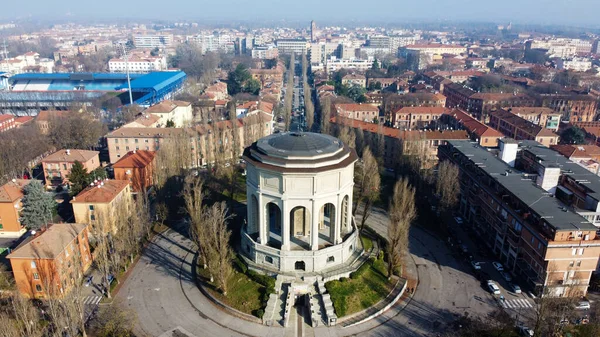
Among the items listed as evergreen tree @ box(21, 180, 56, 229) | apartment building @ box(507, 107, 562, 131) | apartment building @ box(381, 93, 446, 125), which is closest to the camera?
evergreen tree @ box(21, 180, 56, 229)

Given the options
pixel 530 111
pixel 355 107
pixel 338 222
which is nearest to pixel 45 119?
pixel 355 107

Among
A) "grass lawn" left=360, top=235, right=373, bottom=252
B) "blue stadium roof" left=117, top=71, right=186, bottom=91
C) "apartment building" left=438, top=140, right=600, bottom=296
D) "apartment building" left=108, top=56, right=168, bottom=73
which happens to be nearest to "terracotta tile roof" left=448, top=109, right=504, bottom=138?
"apartment building" left=438, top=140, right=600, bottom=296

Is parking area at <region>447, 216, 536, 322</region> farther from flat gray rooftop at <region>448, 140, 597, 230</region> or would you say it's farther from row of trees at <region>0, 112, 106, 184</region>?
row of trees at <region>0, 112, 106, 184</region>

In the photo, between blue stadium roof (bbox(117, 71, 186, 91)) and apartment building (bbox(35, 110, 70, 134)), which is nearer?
apartment building (bbox(35, 110, 70, 134))

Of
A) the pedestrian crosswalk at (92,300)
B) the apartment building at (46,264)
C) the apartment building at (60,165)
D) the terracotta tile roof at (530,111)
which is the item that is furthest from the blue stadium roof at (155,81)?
Answer: the terracotta tile roof at (530,111)

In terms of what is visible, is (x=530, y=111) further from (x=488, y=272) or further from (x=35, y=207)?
(x=35, y=207)

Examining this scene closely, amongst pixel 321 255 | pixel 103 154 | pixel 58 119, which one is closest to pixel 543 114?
pixel 321 255
